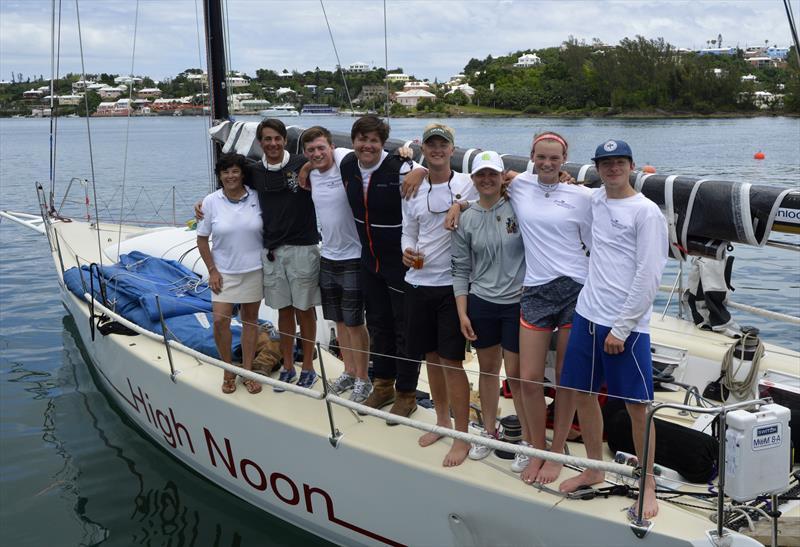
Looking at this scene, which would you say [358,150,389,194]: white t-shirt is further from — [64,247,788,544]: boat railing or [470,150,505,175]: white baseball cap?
[64,247,788,544]: boat railing

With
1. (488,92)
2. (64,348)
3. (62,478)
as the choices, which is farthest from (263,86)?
(488,92)

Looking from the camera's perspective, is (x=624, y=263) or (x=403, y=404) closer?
(x=624, y=263)

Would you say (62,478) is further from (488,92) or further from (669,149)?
(488,92)

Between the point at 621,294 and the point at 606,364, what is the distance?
0.97 ft

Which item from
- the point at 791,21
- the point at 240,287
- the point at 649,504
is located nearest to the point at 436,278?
the point at 649,504

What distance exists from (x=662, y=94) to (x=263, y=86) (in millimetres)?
55924

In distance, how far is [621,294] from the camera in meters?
2.89

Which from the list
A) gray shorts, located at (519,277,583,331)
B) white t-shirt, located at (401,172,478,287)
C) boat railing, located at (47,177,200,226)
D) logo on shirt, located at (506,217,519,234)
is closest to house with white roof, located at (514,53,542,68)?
boat railing, located at (47,177,200,226)

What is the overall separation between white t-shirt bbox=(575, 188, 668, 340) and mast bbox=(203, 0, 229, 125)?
162 inches

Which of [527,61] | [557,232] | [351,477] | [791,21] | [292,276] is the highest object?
[527,61]

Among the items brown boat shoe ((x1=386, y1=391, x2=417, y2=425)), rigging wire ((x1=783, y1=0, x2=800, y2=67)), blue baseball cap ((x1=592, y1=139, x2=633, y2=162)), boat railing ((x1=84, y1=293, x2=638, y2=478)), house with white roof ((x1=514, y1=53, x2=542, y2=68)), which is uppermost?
house with white roof ((x1=514, y1=53, x2=542, y2=68))

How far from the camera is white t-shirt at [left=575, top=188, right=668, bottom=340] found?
2801mm

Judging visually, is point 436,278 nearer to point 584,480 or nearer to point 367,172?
point 367,172

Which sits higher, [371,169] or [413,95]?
[413,95]
